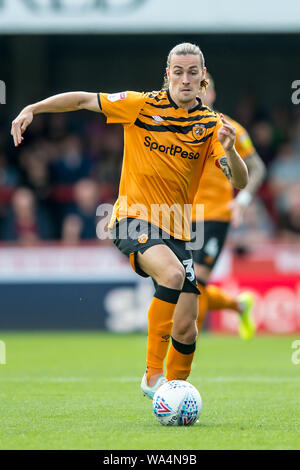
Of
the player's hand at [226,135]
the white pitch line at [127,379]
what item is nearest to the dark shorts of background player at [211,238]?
the white pitch line at [127,379]

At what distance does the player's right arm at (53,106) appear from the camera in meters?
5.52

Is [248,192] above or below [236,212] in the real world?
above

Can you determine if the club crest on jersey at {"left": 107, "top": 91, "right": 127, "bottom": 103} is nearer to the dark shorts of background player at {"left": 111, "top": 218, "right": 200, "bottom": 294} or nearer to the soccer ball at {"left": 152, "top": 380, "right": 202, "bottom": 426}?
the dark shorts of background player at {"left": 111, "top": 218, "right": 200, "bottom": 294}

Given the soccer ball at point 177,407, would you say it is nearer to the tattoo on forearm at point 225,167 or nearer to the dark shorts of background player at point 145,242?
the dark shorts of background player at point 145,242

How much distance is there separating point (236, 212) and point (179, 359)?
111 inches

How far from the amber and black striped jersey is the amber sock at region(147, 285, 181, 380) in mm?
484

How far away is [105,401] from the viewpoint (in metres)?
6.27

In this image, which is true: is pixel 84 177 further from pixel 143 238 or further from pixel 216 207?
pixel 143 238

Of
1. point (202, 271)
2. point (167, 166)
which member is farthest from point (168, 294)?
point (202, 271)

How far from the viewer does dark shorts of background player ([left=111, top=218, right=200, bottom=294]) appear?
571 cm

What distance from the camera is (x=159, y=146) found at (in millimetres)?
5938

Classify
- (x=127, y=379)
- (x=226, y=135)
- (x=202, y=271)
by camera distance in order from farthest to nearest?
(x=202, y=271) < (x=127, y=379) < (x=226, y=135)
